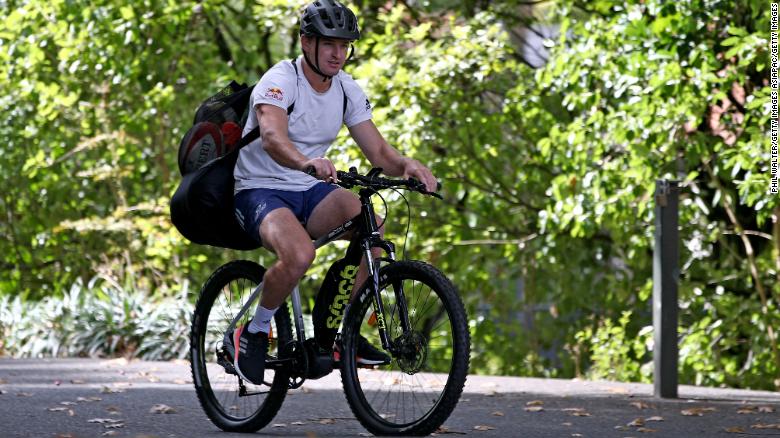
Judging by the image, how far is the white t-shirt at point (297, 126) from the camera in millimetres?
6340

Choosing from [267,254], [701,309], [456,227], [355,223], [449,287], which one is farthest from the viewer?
[267,254]

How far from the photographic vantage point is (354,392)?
20.4ft

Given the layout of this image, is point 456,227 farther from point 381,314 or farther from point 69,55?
point 381,314

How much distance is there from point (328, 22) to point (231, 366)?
1609 millimetres

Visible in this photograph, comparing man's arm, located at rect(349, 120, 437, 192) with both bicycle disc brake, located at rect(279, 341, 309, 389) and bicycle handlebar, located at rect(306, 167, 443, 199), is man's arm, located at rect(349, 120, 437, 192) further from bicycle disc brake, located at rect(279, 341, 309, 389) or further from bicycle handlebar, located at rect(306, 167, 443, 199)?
bicycle disc brake, located at rect(279, 341, 309, 389)

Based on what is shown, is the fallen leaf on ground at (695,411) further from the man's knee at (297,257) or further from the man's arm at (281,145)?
the man's arm at (281,145)

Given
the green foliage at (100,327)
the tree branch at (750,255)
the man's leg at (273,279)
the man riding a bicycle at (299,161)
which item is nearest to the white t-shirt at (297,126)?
the man riding a bicycle at (299,161)

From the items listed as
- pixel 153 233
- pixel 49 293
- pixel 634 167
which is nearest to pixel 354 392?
pixel 634 167

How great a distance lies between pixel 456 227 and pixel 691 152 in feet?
9.65

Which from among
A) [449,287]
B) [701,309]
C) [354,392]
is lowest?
[354,392]

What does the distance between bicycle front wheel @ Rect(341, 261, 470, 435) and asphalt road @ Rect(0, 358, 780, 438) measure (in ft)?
1.40

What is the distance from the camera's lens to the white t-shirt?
634cm

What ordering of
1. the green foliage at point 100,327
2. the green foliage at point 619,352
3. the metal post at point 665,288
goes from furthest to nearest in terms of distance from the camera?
1. the green foliage at point 619,352
2. the green foliage at point 100,327
3. the metal post at point 665,288

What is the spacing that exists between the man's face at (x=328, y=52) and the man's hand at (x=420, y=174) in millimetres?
512
